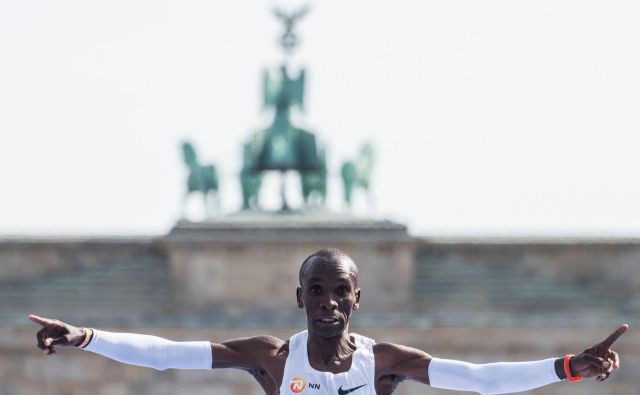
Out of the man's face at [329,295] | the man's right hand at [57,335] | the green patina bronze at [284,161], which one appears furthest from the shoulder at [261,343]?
the green patina bronze at [284,161]

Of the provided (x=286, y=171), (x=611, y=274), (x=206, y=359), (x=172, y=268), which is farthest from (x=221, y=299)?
(x=206, y=359)

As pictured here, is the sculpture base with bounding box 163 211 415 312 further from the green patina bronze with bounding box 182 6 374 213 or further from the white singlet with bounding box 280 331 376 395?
the white singlet with bounding box 280 331 376 395

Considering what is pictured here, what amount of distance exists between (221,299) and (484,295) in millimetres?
4833

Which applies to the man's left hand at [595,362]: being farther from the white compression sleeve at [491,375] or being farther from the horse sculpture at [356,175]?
the horse sculpture at [356,175]

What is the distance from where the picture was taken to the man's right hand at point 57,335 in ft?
16.9

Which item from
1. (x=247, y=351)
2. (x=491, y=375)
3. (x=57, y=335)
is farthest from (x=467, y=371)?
(x=57, y=335)

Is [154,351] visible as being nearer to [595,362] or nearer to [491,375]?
[491,375]

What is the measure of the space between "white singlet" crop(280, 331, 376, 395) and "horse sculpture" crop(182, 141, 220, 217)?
3188cm

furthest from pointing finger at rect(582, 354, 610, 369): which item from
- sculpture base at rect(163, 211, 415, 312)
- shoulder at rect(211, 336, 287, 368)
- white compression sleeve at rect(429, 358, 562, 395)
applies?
sculpture base at rect(163, 211, 415, 312)

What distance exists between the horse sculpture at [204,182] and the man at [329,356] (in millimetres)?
31806

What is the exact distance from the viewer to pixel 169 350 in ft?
17.7

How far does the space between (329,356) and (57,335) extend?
0.77 meters

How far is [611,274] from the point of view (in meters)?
34.9

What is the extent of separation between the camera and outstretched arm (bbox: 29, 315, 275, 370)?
531 centimetres
